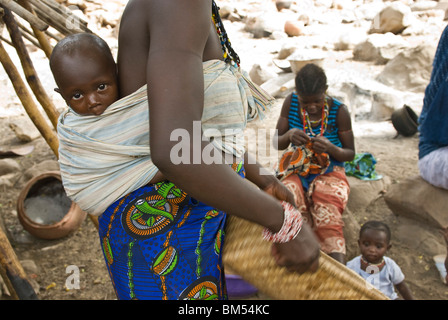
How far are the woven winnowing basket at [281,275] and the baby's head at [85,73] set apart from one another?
0.60 metres

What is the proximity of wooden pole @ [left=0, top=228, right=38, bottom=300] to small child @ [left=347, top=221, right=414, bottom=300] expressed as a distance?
88.3 inches

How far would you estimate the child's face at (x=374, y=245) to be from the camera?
9.00 feet

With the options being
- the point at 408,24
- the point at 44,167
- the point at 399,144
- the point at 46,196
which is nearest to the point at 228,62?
the point at 46,196

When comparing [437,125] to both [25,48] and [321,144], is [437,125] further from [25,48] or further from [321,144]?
[25,48]

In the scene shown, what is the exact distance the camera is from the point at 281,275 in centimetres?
122

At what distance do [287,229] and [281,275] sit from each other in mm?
169

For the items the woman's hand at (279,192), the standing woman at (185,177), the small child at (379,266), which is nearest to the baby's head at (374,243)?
the small child at (379,266)

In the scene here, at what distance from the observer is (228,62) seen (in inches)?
51.1

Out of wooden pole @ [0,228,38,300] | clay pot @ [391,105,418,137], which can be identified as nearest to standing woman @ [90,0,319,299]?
wooden pole @ [0,228,38,300]

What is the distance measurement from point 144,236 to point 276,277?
1.41 feet

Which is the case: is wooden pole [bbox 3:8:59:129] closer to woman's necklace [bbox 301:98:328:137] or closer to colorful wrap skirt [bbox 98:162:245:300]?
colorful wrap skirt [bbox 98:162:245:300]

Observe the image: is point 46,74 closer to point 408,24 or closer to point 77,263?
point 77,263

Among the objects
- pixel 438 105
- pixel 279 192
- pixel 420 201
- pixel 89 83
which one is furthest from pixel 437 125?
pixel 89 83

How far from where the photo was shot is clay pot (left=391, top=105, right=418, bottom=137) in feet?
17.2
